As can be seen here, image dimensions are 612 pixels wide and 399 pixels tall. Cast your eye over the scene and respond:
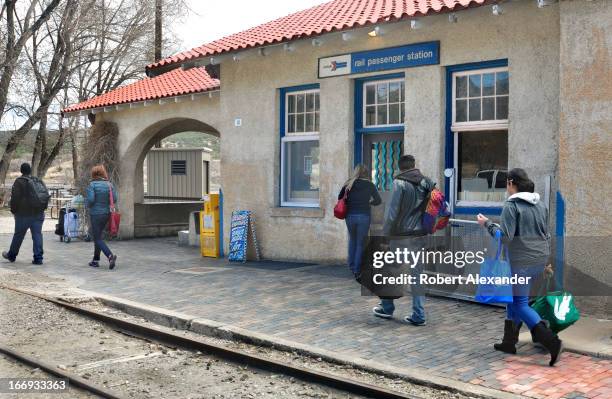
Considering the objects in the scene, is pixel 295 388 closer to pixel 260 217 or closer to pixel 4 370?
pixel 4 370

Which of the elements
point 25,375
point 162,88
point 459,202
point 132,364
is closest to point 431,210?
point 459,202

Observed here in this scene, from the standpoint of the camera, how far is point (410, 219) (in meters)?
7.85

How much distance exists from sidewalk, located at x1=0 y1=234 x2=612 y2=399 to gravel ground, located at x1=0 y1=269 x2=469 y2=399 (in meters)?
0.37

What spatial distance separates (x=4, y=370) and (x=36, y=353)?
627mm

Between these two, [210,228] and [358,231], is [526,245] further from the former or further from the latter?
[210,228]

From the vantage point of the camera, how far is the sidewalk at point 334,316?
6.02 m

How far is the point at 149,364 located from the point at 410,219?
3185mm

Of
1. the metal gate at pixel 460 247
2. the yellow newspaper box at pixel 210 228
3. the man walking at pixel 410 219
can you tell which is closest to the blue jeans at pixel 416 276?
the man walking at pixel 410 219

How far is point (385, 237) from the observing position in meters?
7.94

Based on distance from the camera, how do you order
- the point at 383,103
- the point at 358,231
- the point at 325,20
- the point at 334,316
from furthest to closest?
1. the point at 325,20
2. the point at 383,103
3. the point at 358,231
4. the point at 334,316

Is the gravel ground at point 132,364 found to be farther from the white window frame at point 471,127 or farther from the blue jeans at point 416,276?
the white window frame at point 471,127

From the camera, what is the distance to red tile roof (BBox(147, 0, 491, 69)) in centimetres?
1015

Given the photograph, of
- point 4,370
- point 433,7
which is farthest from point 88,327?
point 433,7

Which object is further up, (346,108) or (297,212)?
(346,108)
